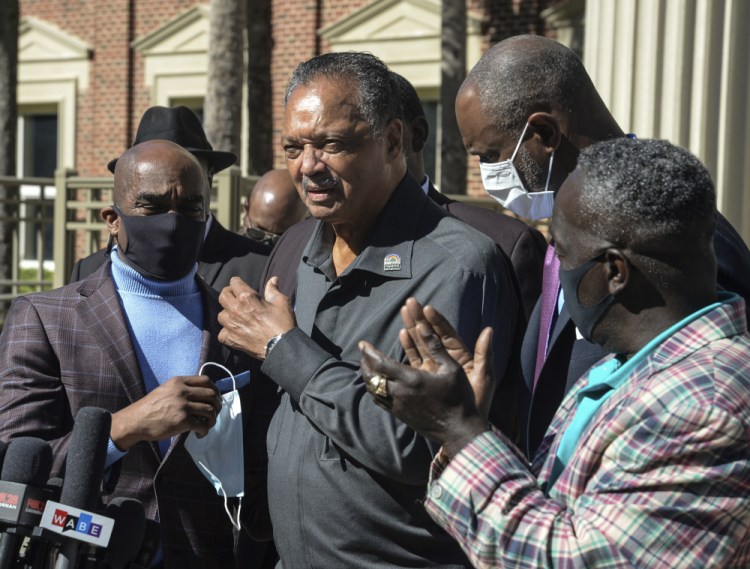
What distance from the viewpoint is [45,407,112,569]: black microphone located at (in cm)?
226

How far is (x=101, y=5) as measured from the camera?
765 inches

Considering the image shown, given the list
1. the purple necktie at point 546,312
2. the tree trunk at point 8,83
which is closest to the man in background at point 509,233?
the purple necktie at point 546,312

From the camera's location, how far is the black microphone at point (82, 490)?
2.26 metres

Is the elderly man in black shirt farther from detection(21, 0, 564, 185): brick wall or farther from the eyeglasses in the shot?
detection(21, 0, 564, 185): brick wall

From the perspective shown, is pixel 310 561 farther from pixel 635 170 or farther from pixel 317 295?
pixel 635 170

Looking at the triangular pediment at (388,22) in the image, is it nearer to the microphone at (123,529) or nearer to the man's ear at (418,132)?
the man's ear at (418,132)

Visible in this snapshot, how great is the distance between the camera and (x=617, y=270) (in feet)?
6.70

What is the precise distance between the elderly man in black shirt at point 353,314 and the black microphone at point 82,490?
0.46m

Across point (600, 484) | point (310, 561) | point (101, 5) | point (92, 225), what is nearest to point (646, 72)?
point (310, 561)

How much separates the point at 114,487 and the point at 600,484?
1.74 metres

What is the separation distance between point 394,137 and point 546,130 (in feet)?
1.61

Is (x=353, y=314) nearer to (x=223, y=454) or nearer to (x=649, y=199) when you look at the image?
(x=223, y=454)

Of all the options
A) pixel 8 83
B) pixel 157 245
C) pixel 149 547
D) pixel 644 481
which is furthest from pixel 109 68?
pixel 644 481

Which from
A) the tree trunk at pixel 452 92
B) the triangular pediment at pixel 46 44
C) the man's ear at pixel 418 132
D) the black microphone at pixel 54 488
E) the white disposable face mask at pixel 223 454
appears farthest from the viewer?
the triangular pediment at pixel 46 44
